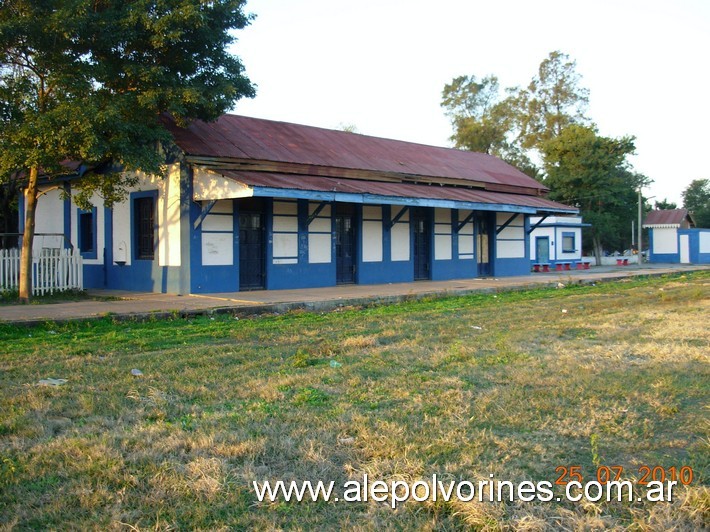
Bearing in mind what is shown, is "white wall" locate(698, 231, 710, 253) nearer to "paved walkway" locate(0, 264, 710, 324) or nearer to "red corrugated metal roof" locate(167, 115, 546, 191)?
"red corrugated metal roof" locate(167, 115, 546, 191)

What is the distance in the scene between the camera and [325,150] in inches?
881

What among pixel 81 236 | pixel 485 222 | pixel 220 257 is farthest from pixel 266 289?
pixel 485 222

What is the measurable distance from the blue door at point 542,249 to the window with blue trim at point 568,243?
1267 mm

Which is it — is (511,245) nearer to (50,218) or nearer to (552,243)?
(552,243)

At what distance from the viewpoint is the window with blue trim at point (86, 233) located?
20703 mm

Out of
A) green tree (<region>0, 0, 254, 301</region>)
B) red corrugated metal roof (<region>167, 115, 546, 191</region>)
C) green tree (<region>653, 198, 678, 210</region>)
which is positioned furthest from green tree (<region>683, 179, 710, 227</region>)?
green tree (<region>0, 0, 254, 301</region>)

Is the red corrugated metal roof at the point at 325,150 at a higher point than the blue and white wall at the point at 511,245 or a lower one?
higher

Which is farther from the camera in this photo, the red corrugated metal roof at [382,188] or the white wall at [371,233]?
the white wall at [371,233]

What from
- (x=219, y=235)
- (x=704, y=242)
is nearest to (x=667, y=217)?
(x=704, y=242)

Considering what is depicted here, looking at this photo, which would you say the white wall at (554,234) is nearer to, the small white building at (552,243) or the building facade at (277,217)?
the small white building at (552,243)

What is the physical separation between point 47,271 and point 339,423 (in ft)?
46.8

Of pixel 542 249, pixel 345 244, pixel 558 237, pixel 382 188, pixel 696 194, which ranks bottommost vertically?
pixel 345 244

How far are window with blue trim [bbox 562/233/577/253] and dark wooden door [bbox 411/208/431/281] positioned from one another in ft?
57.0

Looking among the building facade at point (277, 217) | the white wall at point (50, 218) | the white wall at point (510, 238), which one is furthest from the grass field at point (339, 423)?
the white wall at point (510, 238)
